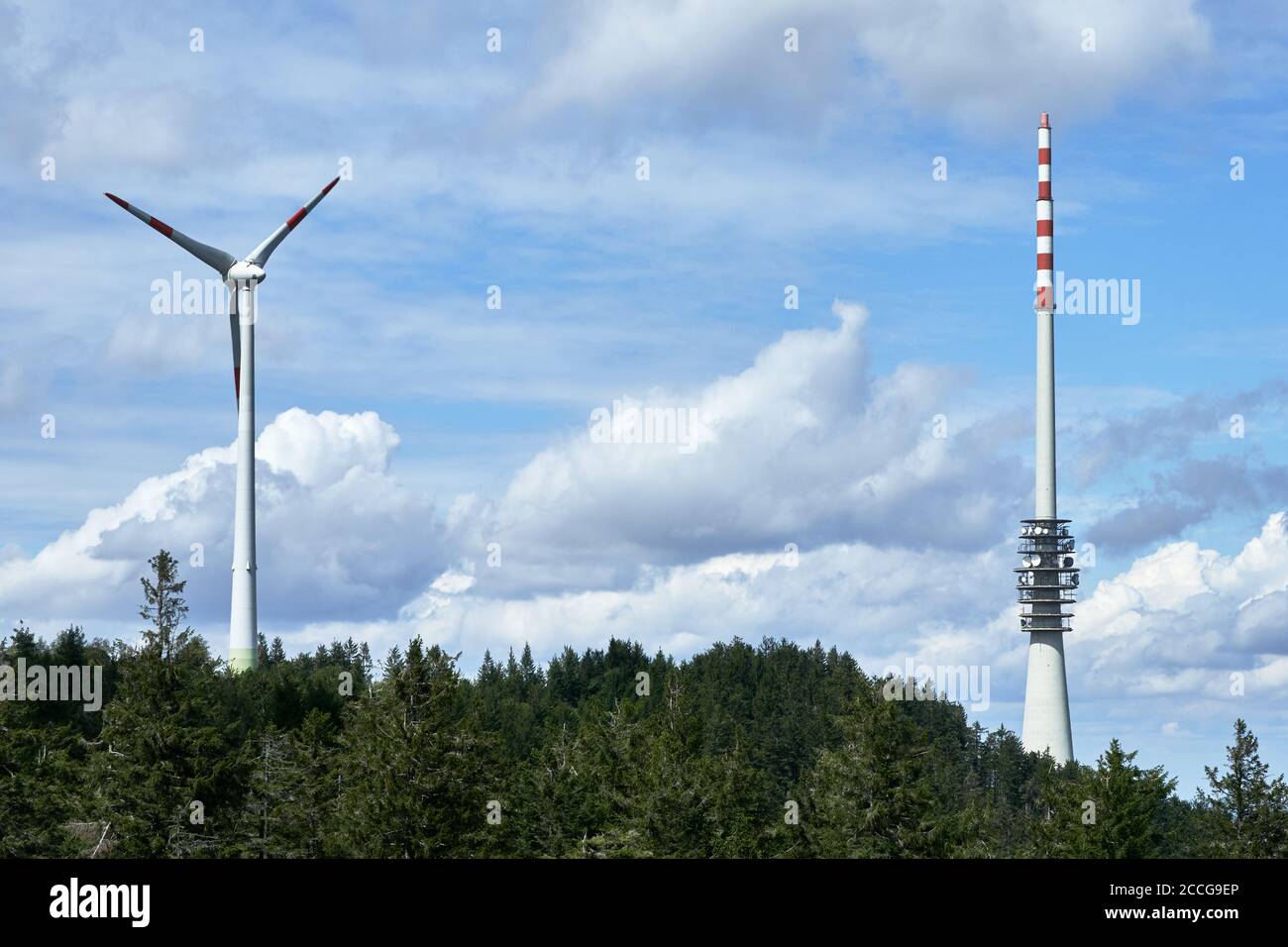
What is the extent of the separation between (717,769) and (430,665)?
2347 cm

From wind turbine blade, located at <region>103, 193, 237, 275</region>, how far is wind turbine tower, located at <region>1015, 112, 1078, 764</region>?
3909 inches

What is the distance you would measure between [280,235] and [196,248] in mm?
5693

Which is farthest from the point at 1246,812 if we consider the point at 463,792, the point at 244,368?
the point at 244,368

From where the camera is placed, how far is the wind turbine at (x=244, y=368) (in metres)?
108

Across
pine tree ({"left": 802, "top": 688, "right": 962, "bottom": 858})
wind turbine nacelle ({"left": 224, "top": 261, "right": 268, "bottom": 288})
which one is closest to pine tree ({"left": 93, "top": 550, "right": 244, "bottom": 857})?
pine tree ({"left": 802, "top": 688, "right": 962, "bottom": 858})

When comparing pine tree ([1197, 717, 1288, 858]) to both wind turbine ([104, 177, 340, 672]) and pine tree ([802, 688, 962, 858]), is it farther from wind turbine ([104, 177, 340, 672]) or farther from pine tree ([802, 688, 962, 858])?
wind turbine ([104, 177, 340, 672])

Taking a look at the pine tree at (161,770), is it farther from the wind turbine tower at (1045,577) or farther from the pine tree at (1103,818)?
the wind turbine tower at (1045,577)

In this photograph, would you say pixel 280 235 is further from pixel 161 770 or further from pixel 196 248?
pixel 161 770

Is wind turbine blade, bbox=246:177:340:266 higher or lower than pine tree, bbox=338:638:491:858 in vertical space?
higher

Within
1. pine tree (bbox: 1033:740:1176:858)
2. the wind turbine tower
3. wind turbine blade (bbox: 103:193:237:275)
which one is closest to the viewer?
pine tree (bbox: 1033:740:1176:858)

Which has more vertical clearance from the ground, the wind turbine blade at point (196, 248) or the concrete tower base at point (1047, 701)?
the wind turbine blade at point (196, 248)

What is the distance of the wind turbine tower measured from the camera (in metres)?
184

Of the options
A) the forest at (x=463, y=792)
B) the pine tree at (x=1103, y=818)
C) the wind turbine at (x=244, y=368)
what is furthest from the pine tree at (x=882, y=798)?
the wind turbine at (x=244, y=368)
